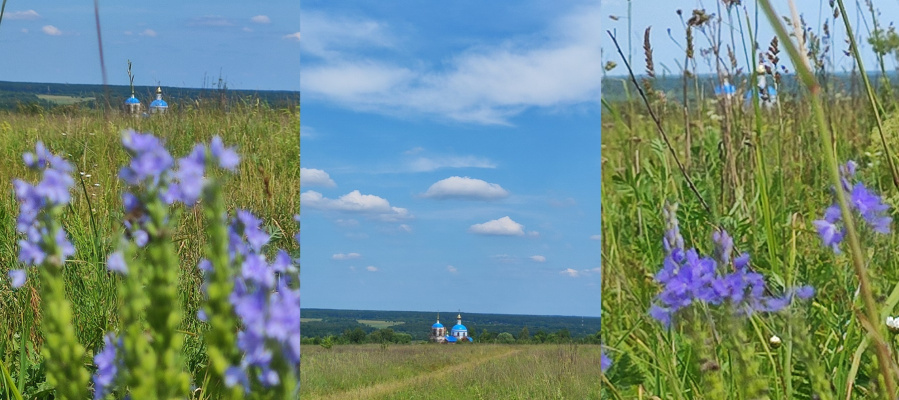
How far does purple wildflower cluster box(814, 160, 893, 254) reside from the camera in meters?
2.23

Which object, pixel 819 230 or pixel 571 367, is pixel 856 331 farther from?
pixel 571 367

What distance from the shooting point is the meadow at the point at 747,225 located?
204 cm

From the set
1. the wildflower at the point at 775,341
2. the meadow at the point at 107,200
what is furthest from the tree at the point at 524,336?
the meadow at the point at 107,200

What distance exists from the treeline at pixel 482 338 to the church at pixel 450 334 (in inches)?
1.4

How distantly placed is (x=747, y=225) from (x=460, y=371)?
99 centimetres

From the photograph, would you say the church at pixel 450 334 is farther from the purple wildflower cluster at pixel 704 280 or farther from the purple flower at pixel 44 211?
the purple flower at pixel 44 211

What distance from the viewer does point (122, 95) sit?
8.91ft

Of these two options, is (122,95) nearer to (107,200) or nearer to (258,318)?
(107,200)

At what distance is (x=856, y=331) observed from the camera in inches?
85.0

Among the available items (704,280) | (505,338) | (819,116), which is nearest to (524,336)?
(505,338)

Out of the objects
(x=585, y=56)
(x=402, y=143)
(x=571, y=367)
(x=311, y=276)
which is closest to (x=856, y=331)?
(x=571, y=367)

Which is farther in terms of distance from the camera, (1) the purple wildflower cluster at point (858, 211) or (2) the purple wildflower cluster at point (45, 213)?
(1) the purple wildflower cluster at point (858, 211)

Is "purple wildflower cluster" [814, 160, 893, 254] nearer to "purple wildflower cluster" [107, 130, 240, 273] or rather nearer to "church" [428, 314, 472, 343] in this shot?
"church" [428, 314, 472, 343]

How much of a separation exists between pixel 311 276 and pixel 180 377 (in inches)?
48.8
